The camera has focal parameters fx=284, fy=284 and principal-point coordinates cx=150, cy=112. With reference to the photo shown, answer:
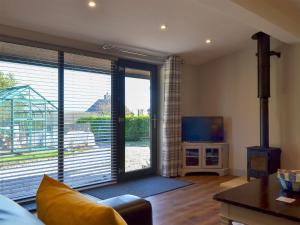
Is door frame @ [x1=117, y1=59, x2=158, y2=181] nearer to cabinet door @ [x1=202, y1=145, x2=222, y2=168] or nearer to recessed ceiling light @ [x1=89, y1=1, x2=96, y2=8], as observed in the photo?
cabinet door @ [x1=202, y1=145, x2=222, y2=168]

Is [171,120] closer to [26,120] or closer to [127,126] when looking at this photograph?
[127,126]

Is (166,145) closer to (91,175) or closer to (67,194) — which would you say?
(91,175)

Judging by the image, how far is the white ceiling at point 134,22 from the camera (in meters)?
3.20

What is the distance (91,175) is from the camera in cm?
427

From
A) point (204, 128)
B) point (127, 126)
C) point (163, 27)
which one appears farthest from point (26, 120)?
point (204, 128)

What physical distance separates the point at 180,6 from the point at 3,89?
2.36 m

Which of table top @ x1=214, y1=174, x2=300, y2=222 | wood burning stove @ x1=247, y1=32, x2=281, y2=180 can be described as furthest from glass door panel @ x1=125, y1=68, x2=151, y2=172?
table top @ x1=214, y1=174, x2=300, y2=222

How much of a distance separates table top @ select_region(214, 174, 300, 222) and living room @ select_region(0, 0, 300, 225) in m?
0.01

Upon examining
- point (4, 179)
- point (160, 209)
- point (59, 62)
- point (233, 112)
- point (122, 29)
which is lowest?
point (160, 209)

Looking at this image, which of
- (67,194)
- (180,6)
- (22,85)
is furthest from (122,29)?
(67,194)

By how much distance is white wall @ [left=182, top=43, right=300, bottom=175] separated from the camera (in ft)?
15.2

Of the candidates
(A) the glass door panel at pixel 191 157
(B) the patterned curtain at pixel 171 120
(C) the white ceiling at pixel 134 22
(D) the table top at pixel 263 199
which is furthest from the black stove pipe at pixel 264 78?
(D) the table top at pixel 263 199

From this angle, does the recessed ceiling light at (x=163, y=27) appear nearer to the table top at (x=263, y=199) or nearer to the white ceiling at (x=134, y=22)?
the white ceiling at (x=134, y=22)

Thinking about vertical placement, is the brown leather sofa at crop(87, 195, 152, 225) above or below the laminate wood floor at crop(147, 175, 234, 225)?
above
